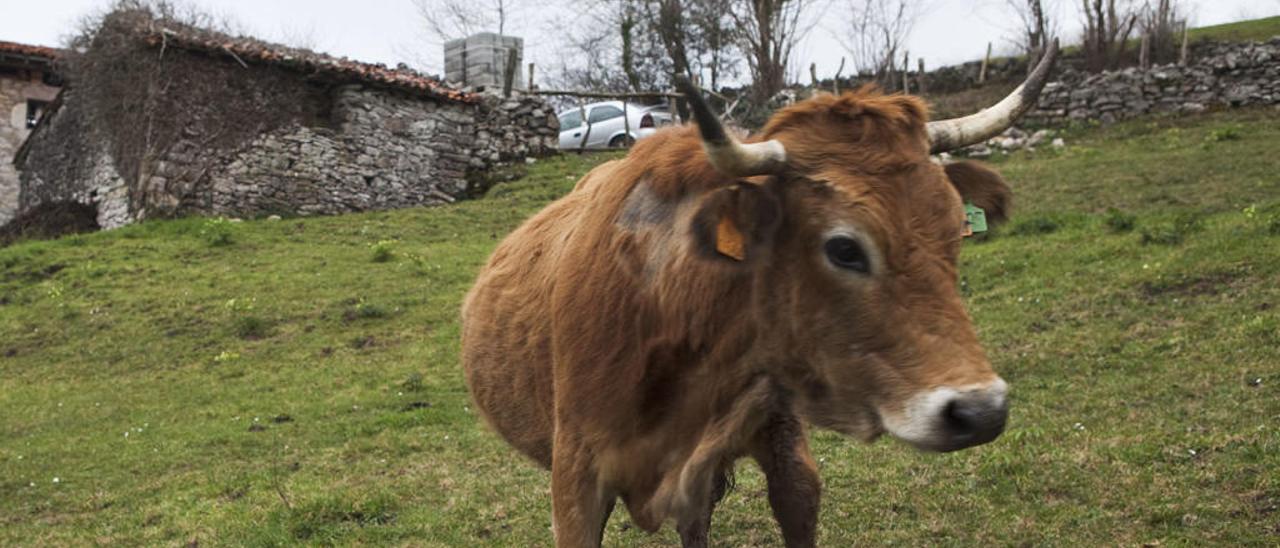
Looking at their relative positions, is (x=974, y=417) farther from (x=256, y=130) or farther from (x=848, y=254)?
(x=256, y=130)

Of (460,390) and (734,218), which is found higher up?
(734,218)

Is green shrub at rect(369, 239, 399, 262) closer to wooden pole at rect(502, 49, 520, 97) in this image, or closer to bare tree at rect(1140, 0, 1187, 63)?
wooden pole at rect(502, 49, 520, 97)

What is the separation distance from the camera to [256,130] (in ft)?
75.5

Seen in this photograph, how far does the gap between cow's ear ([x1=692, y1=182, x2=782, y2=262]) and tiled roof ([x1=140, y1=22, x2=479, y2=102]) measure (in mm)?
21376

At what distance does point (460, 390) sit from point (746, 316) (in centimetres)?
769

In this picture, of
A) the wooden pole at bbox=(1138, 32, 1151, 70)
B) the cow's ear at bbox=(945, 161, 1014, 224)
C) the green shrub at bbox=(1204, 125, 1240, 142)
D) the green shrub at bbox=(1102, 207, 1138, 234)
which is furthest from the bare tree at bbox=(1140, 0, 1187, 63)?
the cow's ear at bbox=(945, 161, 1014, 224)

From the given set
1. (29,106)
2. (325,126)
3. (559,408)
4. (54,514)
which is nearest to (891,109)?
(559,408)

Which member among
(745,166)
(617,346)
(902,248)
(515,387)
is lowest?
(515,387)

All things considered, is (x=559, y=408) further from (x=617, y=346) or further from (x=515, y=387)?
(x=515, y=387)

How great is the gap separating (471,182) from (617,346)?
72.7 feet

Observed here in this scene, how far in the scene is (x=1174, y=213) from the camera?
1369cm

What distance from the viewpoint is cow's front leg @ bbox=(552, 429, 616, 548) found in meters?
4.13

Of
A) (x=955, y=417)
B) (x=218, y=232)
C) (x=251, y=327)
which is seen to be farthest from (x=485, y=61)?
(x=955, y=417)

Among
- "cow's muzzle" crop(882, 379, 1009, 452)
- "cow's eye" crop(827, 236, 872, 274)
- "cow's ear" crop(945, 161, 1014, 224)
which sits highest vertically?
"cow's ear" crop(945, 161, 1014, 224)
